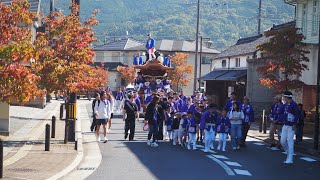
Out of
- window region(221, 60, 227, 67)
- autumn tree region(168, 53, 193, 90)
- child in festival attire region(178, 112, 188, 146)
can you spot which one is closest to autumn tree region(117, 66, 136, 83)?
autumn tree region(168, 53, 193, 90)

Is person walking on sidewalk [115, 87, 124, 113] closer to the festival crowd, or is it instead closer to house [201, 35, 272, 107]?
house [201, 35, 272, 107]

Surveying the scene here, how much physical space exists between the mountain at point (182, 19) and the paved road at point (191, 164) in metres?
Result: 100

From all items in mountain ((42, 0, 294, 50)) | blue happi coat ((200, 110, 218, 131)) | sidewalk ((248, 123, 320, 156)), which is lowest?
sidewalk ((248, 123, 320, 156))

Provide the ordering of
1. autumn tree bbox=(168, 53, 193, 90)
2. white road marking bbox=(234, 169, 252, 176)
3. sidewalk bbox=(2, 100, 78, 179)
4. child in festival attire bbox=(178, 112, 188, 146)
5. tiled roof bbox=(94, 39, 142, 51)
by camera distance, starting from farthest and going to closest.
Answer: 1. tiled roof bbox=(94, 39, 142, 51)
2. autumn tree bbox=(168, 53, 193, 90)
3. child in festival attire bbox=(178, 112, 188, 146)
4. white road marking bbox=(234, 169, 252, 176)
5. sidewalk bbox=(2, 100, 78, 179)

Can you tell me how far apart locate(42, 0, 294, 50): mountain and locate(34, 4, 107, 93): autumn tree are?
325 ft

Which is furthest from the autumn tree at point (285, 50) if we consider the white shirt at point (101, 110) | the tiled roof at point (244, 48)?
the tiled roof at point (244, 48)

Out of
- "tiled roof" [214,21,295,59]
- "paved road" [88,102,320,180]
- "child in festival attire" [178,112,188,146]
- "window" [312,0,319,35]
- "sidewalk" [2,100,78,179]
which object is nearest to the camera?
"sidewalk" [2,100,78,179]

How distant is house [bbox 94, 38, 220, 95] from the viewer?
7500cm

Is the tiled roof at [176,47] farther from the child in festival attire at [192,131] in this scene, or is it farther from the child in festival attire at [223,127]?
the child in festival attire at [223,127]

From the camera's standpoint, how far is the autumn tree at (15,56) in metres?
10.1

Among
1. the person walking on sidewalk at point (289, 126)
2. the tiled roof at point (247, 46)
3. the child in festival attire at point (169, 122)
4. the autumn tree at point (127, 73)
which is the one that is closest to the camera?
the person walking on sidewalk at point (289, 126)

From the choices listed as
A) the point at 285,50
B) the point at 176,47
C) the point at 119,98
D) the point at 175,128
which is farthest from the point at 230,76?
the point at 176,47

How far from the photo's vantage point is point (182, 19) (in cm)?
13725

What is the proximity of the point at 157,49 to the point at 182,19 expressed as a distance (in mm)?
63676
